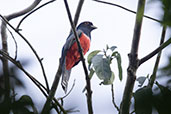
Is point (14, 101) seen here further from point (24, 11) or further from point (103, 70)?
point (24, 11)

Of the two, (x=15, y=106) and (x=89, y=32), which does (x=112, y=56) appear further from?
(x=89, y=32)

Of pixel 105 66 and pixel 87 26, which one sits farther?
pixel 87 26

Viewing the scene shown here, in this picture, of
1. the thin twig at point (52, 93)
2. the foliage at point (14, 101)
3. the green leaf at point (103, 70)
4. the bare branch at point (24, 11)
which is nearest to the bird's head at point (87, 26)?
the thin twig at point (52, 93)

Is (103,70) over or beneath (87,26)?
beneath

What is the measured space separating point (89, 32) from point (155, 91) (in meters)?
4.34

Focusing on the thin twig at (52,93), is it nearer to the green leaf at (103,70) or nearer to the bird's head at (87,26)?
the green leaf at (103,70)

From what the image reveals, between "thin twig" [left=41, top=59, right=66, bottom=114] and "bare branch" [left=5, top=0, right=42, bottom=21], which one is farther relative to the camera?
"bare branch" [left=5, top=0, right=42, bottom=21]

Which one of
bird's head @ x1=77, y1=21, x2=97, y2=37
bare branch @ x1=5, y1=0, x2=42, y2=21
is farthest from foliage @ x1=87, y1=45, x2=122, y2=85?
bird's head @ x1=77, y1=21, x2=97, y2=37

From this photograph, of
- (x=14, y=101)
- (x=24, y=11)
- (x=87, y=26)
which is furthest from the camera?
(x=87, y=26)

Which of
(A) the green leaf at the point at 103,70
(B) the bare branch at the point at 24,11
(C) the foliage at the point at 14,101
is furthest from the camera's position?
(B) the bare branch at the point at 24,11

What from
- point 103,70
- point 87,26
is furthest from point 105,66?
point 87,26

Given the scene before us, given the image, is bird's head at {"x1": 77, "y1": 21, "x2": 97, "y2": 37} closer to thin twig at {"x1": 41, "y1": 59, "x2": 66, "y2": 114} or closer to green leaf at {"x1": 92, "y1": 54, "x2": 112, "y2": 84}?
thin twig at {"x1": 41, "y1": 59, "x2": 66, "y2": 114}

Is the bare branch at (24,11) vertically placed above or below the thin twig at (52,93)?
above

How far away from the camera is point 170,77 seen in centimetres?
40
